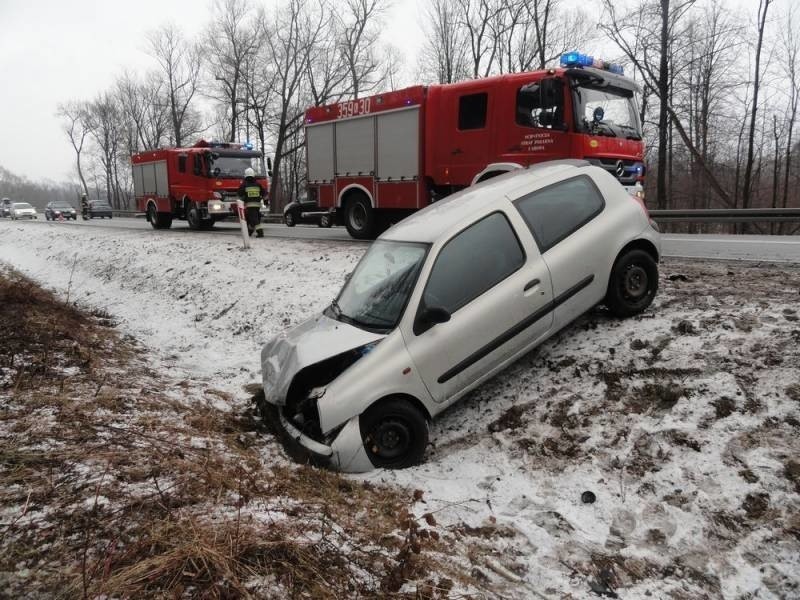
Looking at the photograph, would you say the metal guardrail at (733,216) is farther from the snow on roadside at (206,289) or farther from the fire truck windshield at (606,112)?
the snow on roadside at (206,289)

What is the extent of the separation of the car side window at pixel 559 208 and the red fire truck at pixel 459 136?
358 cm

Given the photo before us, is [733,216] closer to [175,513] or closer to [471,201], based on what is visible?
[471,201]

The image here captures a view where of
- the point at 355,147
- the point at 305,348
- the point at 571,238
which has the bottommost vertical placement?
the point at 305,348

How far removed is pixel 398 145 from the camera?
444 inches

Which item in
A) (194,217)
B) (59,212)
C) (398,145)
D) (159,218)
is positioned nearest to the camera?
(398,145)

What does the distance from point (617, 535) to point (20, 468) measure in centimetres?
343

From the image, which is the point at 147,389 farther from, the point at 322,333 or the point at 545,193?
the point at 545,193

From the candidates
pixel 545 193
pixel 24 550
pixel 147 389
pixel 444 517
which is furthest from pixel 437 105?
pixel 24 550

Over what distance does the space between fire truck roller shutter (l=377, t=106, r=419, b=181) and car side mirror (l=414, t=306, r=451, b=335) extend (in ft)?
24.6

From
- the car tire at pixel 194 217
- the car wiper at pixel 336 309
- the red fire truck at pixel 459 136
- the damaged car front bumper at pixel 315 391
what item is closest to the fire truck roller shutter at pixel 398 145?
the red fire truck at pixel 459 136

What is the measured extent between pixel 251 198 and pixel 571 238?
391 inches

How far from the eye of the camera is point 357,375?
385 cm

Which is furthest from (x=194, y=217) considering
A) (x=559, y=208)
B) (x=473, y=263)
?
(x=473, y=263)

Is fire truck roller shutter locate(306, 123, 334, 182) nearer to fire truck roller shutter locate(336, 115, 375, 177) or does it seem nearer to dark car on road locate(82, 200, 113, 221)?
fire truck roller shutter locate(336, 115, 375, 177)
